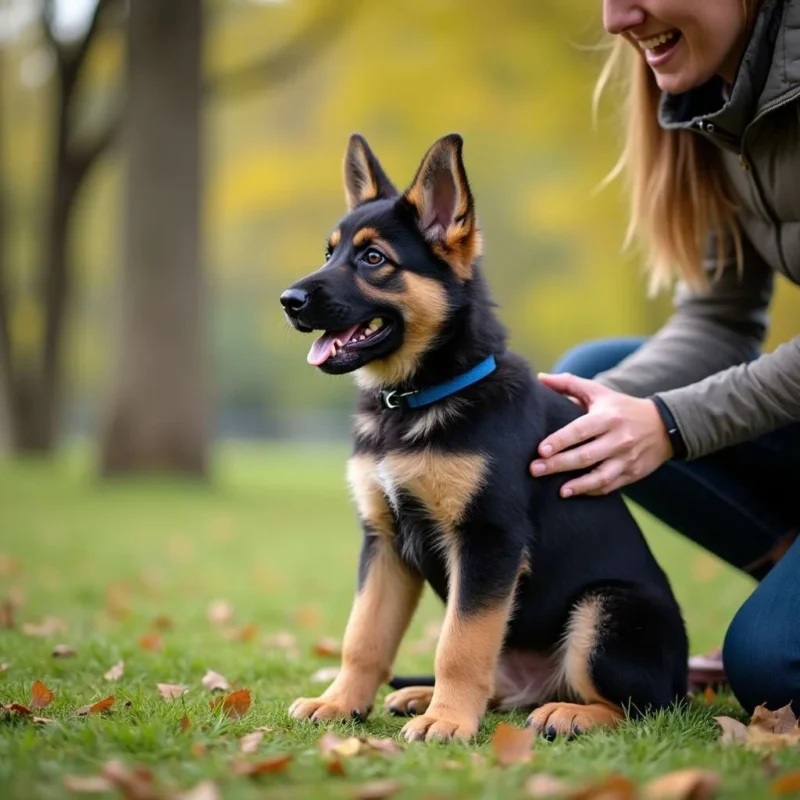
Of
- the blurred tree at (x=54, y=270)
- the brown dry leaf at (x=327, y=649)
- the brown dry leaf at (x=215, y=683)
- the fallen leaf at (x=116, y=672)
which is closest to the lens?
the brown dry leaf at (x=215, y=683)

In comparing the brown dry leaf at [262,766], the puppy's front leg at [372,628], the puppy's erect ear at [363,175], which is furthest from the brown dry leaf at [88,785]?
the puppy's erect ear at [363,175]

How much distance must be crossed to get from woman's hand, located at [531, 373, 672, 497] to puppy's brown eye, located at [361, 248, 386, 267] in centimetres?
80

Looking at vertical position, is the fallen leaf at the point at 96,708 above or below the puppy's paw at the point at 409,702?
above

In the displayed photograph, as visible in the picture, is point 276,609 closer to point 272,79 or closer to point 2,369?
point 272,79

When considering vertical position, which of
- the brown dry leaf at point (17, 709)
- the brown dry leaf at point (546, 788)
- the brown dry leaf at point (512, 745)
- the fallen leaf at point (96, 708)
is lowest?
the fallen leaf at point (96, 708)

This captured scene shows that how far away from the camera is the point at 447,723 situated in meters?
2.97

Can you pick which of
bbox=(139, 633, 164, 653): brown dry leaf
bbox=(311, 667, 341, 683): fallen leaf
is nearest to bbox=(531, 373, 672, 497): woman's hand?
bbox=(311, 667, 341, 683): fallen leaf

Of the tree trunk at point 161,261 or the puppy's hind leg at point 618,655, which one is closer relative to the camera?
the puppy's hind leg at point 618,655

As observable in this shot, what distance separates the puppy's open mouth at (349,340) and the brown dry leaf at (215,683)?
1.25m

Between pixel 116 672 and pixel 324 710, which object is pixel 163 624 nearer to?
pixel 116 672

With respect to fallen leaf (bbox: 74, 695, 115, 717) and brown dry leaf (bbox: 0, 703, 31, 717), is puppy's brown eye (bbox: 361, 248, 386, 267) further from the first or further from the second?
brown dry leaf (bbox: 0, 703, 31, 717)

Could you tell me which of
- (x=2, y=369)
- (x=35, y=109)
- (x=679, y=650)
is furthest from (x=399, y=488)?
(x=35, y=109)

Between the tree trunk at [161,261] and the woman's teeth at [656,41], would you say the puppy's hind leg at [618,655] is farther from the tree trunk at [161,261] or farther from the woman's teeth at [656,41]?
the tree trunk at [161,261]

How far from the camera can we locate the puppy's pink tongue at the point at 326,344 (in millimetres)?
3279
